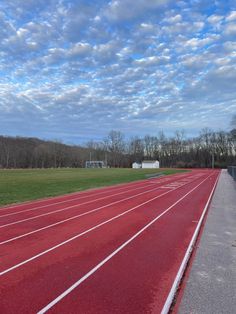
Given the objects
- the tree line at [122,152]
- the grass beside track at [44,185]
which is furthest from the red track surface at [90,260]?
the tree line at [122,152]

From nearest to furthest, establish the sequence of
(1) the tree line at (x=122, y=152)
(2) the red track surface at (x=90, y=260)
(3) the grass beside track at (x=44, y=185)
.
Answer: (2) the red track surface at (x=90, y=260)
(3) the grass beside track at (x=44, y=185)
(1) the tree line at (x=122, y=152)

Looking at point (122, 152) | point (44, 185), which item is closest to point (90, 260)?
point (44, 185)

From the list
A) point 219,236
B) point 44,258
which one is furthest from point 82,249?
point 219,236

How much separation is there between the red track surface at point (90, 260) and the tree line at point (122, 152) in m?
116

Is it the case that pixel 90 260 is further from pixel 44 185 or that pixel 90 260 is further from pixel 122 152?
pixel 122 152

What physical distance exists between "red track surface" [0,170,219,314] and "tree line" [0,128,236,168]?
116 metres

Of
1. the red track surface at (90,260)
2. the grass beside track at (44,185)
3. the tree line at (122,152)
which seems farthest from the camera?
the tree line at (122,152)

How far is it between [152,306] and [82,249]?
Answer: 3181 millimetres

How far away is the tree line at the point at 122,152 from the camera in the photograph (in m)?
130

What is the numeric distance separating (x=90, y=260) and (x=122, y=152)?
149 m

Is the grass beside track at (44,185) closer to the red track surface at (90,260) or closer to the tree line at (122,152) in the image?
the red track surface at (90,260)

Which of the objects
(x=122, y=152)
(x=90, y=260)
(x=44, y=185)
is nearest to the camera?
(x=90, y=260)

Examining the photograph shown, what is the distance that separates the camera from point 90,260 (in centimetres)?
655

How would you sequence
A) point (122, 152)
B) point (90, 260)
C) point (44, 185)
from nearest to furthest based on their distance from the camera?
point (90, 260) → point (44, 185) → point (122, 152)
